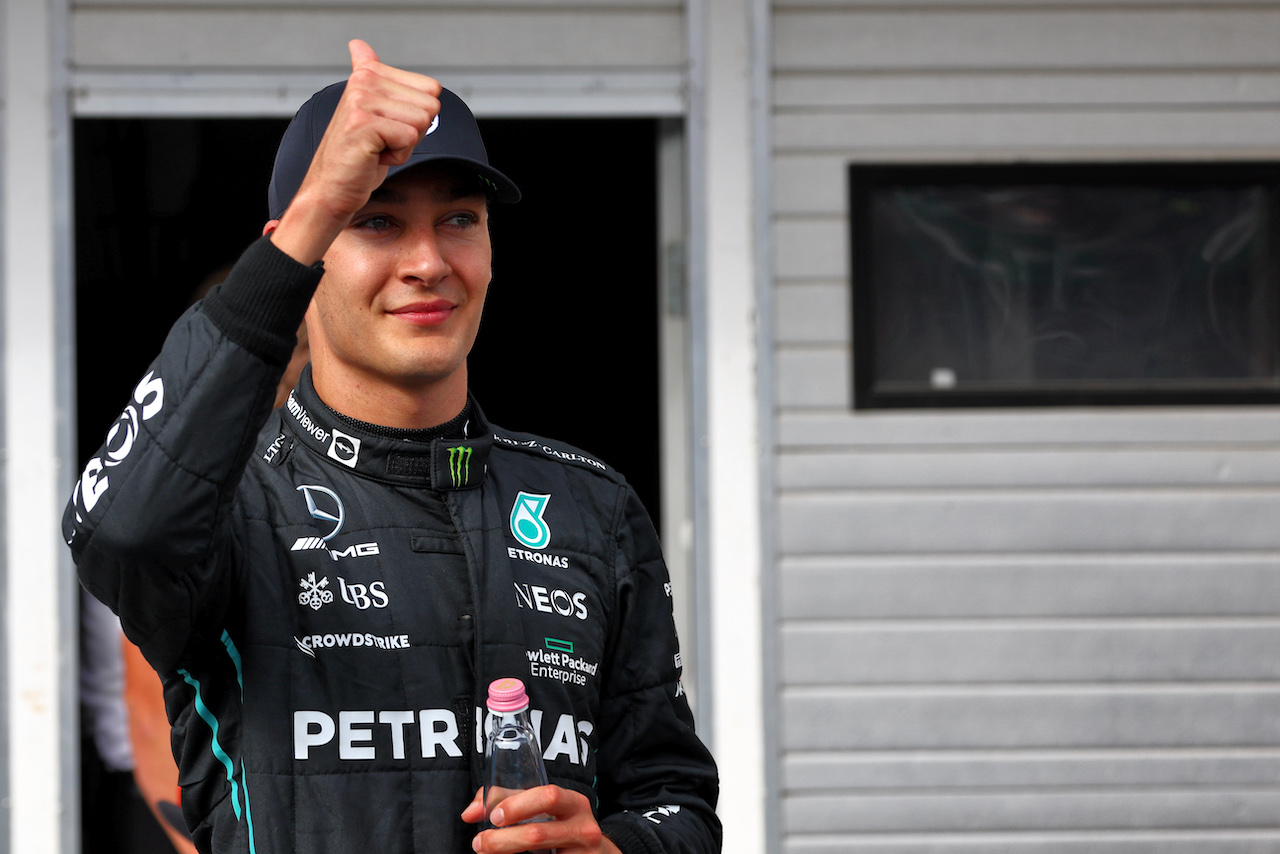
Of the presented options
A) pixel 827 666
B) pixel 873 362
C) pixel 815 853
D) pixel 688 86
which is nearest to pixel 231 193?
pixel 688 86

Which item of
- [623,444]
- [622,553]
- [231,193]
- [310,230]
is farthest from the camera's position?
[623,444]

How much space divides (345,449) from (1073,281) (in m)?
2.80

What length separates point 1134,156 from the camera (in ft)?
12.2

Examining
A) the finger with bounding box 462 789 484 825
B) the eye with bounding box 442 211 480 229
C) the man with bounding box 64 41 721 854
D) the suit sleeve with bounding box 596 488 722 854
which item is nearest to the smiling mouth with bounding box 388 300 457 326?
the man with bounding box 64 41 721 854

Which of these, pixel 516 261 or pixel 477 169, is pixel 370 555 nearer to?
pixel 477 169

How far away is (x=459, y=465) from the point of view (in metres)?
1.58

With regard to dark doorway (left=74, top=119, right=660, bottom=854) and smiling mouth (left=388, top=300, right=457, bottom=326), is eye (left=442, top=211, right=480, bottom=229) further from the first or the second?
dark doorway (left=74, top=119, right=660, bottom=854)

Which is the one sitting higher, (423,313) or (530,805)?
(423,313)

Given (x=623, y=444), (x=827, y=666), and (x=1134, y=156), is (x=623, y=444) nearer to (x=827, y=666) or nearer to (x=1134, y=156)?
(x=827, y=666)

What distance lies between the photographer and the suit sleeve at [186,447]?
4.01ft

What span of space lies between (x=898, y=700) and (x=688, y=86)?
74.5 inches

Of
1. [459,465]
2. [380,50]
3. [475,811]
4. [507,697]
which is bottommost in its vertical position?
[475,811]

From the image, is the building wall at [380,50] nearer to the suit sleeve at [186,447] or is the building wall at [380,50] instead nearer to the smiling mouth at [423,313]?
the smiling mouth at [423,313]

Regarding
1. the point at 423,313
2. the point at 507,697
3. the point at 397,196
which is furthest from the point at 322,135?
the point at 507,697
